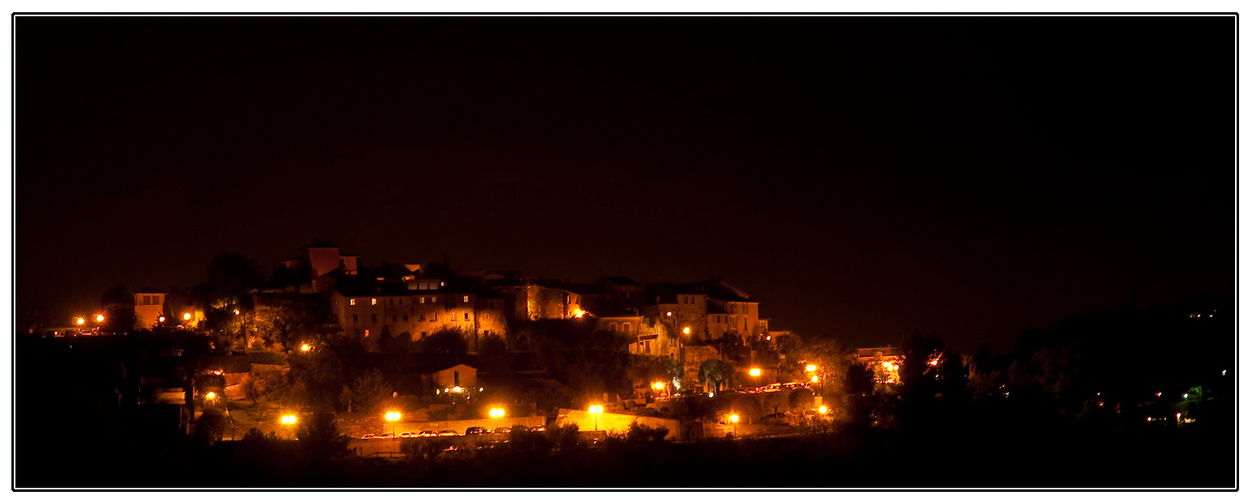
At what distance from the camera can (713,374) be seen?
41750 mm

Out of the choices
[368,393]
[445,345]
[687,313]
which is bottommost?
[368,393]

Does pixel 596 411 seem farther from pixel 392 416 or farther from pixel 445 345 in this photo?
pixel 445 345

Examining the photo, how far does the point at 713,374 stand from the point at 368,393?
536 inches

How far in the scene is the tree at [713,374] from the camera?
137 feet

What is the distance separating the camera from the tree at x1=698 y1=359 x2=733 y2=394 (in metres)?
41.7

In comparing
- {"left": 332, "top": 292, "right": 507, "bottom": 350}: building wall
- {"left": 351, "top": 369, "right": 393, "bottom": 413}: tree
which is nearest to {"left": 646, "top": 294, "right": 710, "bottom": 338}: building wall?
{"left": 332, "top": 292, "right": 507, "bottom": 350}: building wall

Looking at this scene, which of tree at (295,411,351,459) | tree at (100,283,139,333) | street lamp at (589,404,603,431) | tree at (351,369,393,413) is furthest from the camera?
tree at (100,283,139,333)

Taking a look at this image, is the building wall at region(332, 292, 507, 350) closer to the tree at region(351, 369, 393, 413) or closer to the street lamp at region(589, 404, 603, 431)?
the tree at region(351, 369, 393, 413)

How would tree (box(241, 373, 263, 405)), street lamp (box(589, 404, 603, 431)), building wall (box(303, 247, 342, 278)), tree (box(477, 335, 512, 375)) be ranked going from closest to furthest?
street lamp (box(589, 404, 603, 431)), tree (box(241, 373, 263, 405)), tree (box(477, 335, 512, 375)), building wall (box(303, 247, 342, 278))

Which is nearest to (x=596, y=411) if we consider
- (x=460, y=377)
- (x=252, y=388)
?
(x=460, y=377)

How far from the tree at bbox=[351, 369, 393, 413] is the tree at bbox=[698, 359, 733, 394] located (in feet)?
41.3

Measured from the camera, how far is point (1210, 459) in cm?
3042

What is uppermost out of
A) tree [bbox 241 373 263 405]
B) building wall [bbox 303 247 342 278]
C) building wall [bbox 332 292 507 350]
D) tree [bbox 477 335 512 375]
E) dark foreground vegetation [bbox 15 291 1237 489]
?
building wall [bbox 303 247 342 278]

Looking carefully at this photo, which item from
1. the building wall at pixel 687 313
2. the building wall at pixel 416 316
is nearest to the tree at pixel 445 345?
the building wall at pixel 416 316
